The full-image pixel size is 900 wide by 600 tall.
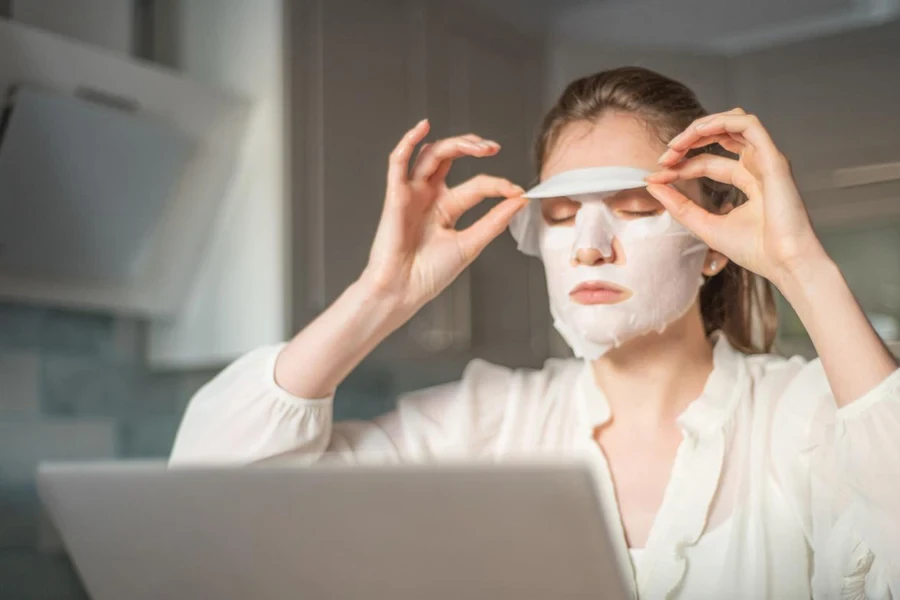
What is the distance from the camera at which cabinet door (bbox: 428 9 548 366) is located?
795mm

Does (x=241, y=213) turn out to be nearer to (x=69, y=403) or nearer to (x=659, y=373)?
(x=69, y=403)

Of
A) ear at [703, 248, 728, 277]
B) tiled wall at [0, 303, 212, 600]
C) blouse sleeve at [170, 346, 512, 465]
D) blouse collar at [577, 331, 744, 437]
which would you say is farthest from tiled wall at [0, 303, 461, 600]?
ear at [703, 248, 728, 277]

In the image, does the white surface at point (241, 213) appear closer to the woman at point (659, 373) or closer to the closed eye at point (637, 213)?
the woman at point (659, 373)

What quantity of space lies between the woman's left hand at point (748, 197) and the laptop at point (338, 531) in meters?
0.24

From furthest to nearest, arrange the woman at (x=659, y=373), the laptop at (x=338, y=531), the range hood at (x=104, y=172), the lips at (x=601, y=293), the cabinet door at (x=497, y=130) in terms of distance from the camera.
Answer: the range hood at (x=104, y=172) → the cabinet door at (x=497, y=130) → the lips at (x=601, y=293) → the woman at (x=659, y=373) → the laptop at (x=338, y=531)

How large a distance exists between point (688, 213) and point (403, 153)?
0.22 metres

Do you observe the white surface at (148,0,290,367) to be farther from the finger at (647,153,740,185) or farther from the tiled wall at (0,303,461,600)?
the finger at (647,153,740,185)

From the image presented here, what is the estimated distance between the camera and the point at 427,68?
3.40ft

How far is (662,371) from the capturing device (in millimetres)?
713

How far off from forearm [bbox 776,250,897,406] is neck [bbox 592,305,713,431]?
127 mm

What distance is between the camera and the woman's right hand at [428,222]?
730 mm

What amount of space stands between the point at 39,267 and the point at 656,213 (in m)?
0.67

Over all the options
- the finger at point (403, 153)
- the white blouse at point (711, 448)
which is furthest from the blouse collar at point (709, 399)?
the finger at point (403, 153)

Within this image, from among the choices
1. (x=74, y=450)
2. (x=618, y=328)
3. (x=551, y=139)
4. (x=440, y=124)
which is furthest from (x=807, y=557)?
(x=74, y=450)
